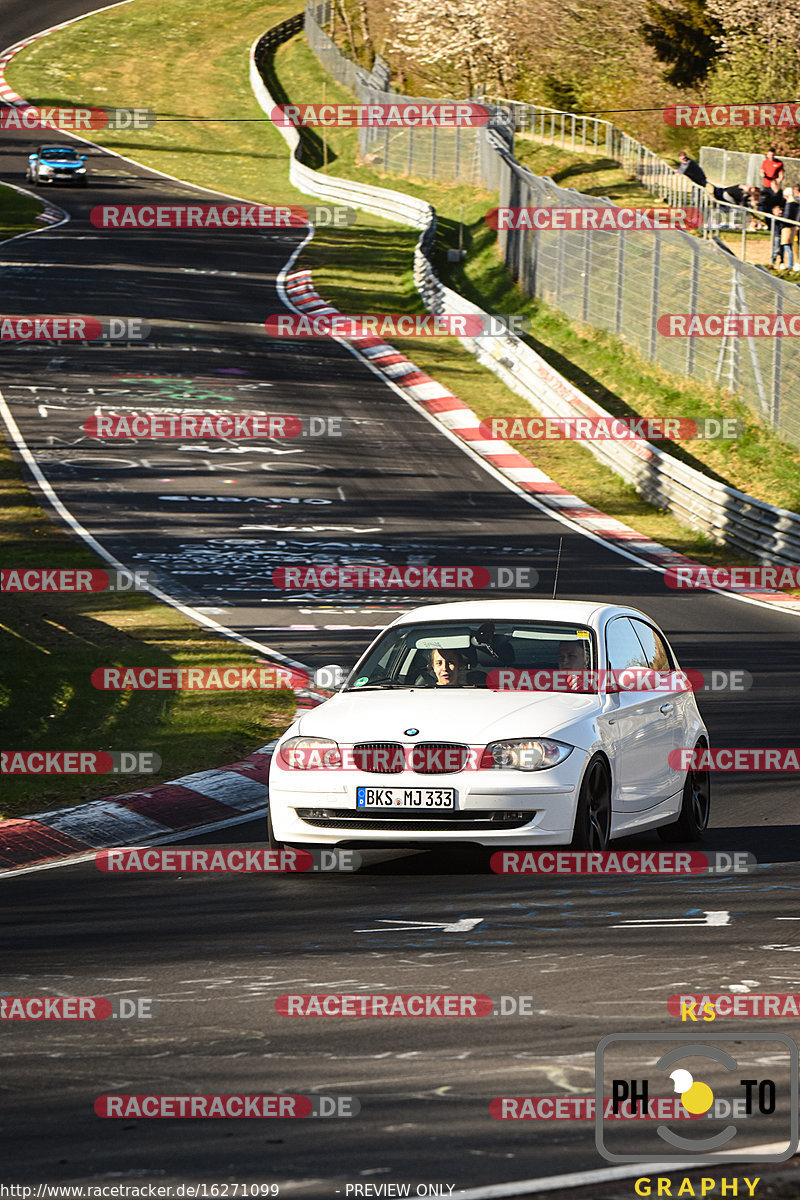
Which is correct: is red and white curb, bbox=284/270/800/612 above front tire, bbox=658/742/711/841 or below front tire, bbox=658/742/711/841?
below

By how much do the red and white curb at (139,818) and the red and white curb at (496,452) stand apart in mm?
10680

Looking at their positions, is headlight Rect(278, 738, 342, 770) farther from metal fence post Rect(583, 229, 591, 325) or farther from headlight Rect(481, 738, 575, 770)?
metal fence post Rect(583, 229, 591, 325)

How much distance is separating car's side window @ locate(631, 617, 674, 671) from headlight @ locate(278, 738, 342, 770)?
99.7 inches

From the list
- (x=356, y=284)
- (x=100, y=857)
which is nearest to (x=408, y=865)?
(x=100, y=857)

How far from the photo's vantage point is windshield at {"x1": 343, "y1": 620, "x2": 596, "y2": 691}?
10266 millimetres

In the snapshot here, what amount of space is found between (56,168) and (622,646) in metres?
53.1

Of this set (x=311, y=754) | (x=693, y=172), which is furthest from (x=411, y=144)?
(x=311, y=754)

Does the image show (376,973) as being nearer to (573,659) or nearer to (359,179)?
(573,659)

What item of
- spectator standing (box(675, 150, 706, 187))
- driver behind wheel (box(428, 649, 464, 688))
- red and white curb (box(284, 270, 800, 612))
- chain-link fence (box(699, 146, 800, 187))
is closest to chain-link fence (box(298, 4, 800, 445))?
spectator standing (box(675, 150, 706, 187))

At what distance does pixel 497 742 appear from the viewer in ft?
30.6

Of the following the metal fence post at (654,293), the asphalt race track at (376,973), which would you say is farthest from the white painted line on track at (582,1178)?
the metal fence post at (654,293)

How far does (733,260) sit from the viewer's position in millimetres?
28125

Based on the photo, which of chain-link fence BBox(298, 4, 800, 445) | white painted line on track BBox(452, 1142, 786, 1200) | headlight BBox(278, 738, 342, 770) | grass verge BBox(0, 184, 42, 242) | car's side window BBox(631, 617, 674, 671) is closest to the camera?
white painted line on track BBox(452, 1142, 786, 1200)

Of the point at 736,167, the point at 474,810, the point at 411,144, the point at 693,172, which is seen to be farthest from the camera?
the point at 411,144
